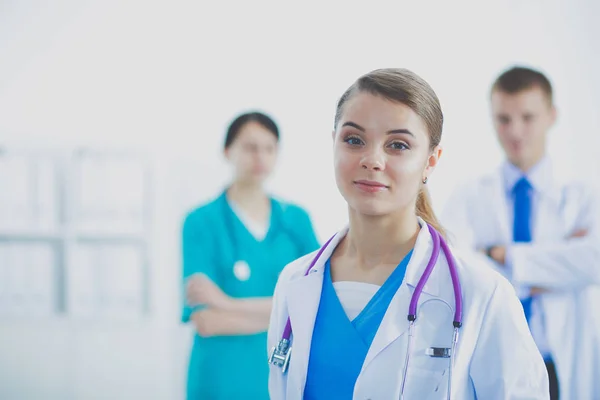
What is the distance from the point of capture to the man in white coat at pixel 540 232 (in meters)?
1.75

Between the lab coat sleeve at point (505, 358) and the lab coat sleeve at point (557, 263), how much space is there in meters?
0.89

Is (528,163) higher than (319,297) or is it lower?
higher

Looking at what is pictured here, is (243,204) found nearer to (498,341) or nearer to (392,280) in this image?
(392,280)

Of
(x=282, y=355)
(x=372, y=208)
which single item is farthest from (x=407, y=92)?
(x=282, y=355)

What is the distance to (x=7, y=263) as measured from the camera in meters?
2.70

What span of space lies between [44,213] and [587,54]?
265cm

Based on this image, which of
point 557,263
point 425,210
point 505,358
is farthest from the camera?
point 557,263

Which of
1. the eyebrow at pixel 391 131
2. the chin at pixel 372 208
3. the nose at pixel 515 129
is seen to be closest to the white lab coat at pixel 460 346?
the chin at pixel 372 208

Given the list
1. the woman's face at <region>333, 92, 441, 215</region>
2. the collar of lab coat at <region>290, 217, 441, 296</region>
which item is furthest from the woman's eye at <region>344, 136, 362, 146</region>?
the collar of lab coat at <region>290, 217, 441, 296</region>

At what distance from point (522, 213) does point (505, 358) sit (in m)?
1.08

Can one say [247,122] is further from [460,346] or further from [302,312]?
[460,346]

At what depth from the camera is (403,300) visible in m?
0.97

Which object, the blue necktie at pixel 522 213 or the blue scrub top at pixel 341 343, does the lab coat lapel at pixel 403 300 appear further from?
the blue necktie at pixel 522 213

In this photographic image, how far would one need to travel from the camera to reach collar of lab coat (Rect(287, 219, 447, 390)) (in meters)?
0.95
